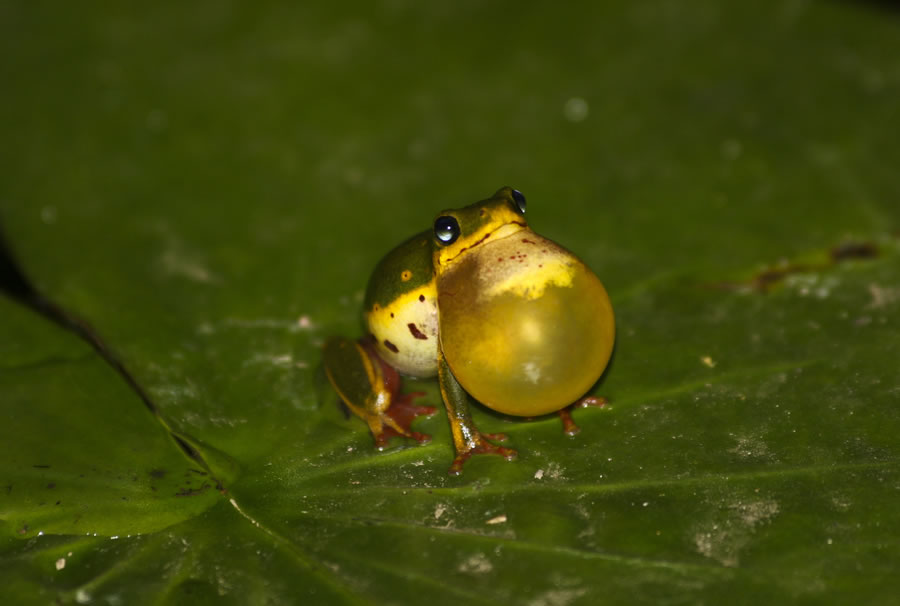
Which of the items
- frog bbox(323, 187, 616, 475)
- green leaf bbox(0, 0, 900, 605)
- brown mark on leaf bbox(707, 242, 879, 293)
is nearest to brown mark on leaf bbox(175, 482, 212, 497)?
green leaf bbox(0, 0, 900, 605)

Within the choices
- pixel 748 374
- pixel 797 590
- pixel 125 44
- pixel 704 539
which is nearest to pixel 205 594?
pixel 704 539

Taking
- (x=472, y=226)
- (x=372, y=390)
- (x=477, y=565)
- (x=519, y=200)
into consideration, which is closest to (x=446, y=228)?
(x=472, y=226)

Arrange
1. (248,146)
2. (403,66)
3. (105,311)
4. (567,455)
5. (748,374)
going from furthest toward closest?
(403,66), (248,146), (105,311), (748,374), (567,455)

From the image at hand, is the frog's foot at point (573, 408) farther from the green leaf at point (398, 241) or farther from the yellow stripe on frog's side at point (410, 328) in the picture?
the yellow stripe on frog's side at point (410, 328)

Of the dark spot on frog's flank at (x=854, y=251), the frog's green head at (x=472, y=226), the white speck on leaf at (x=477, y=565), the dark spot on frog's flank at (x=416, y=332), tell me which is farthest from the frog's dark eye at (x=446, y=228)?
the dark spot on frog's flank at (x=854, y=251)

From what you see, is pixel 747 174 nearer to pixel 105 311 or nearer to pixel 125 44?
pixel 105 311

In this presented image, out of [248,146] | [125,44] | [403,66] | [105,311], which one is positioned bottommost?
[105,311]

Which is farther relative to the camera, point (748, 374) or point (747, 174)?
point (747, 174)
